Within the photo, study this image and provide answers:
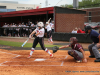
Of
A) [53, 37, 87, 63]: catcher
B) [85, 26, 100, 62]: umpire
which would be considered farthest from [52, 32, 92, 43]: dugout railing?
[53, 37, 87, 63]: catcher

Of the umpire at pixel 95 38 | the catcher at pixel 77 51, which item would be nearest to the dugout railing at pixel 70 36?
the umpire at pixel 95 38

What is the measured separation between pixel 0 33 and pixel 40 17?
303 inches

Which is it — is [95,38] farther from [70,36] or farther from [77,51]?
[70,36]

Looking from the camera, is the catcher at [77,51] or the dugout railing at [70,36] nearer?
the catcher at [77,51]

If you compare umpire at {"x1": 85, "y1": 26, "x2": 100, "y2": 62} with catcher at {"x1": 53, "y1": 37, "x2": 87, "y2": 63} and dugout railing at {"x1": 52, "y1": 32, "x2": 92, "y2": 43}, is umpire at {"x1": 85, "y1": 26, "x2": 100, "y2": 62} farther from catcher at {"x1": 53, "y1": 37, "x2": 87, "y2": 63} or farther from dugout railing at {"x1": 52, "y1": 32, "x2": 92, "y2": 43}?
dugout railing at {"x1": 52, "y1": 32, "x2": 92, "y2": 43}

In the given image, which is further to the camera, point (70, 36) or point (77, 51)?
point (70, 36)

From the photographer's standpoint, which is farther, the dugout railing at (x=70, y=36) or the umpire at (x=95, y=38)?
the dugout railing at (x=70, y=36)

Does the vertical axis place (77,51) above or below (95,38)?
below

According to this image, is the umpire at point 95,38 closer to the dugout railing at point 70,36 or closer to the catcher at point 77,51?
the catcher at point 77,51

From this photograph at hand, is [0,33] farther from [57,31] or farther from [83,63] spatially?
[83,63]

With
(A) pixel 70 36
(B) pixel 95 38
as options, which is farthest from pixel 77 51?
(A) pixel 70 36

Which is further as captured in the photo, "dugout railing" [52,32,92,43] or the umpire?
"dugout railing" [52,32,92,43]

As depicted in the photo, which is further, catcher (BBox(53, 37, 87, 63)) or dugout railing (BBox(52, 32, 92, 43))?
dugout railing (BBox(52, 32, 92, 43))

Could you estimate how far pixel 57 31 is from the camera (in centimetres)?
1811
